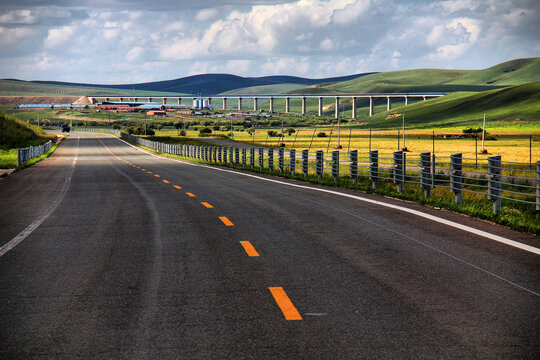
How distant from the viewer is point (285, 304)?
7.16 metres

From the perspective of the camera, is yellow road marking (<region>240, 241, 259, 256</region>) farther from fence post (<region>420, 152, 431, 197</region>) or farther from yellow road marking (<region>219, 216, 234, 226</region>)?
fence post (<region>420, 152, 431, 197</region>)

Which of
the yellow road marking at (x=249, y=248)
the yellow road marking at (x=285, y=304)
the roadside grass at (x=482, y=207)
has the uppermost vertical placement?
the yellow road marking at (x=285, y=304)

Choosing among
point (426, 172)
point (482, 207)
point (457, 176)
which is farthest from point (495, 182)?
point (426, 172)

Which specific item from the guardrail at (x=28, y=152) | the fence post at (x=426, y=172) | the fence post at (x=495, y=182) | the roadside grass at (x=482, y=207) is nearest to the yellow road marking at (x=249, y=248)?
the roadside grass at (x=482, y=207)

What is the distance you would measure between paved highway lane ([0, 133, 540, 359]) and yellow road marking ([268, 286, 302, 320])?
0.02 meters

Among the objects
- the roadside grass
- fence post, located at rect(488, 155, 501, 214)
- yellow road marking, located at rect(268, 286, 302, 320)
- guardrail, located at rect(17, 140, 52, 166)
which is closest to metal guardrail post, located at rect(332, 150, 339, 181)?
the roadside grass

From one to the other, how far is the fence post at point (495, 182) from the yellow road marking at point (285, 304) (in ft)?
27.1

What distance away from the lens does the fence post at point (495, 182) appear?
14.7 m

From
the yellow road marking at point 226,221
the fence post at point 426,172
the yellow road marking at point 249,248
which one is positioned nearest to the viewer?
the yellow road marking at point 249,248

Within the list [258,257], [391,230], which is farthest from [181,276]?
[391,230]

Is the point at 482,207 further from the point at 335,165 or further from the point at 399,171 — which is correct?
the point at 335,165

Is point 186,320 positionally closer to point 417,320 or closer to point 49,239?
point 417,320

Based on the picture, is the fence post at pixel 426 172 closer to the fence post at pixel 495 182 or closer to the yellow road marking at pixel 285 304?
the fence post at pixel 495 182

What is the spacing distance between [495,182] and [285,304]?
354 inches
